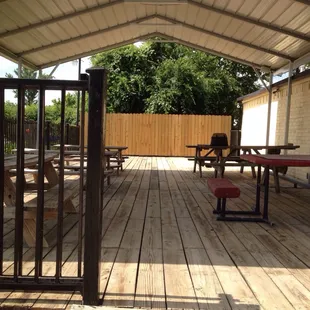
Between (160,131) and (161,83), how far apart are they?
5.22 m

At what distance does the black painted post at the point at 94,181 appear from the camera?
220 cm

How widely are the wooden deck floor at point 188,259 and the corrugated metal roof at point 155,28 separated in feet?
12.2

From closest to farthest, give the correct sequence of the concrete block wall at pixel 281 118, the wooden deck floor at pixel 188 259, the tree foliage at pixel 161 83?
1. the wooden deck floor at pixel 188 259
2. the concrete block wall at pixel 281 118
3. the tree foliage at pixel 161 83

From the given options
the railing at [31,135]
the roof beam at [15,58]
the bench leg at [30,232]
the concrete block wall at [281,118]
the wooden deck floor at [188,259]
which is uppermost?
the roof beam at [15,58]

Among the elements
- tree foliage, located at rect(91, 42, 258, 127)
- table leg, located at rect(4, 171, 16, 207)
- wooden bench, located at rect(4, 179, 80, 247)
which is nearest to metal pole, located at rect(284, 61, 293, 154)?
wooden bench, located at rect(4, 179, 80, 247)

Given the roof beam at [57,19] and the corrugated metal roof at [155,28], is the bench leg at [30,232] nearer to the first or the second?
the corrugated metal roof at [155,28]

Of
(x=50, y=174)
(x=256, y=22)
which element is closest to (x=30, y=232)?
(x=50, y=174)

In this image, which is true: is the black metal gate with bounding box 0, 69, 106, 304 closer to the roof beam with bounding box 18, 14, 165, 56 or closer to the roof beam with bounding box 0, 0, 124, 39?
the roof beam with bounding box 0, 0, 124, 39

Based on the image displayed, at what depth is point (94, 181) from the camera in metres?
2.24

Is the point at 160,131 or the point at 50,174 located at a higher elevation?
the point at 160,131

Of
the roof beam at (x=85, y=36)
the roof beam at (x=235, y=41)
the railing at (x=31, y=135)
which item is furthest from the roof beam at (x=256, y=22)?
the railing at (x=31, y=135)

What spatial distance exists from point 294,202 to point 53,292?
4683 millimetres

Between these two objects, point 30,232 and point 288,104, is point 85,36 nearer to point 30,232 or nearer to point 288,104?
point 288,104

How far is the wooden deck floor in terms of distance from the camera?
244 centimetres
